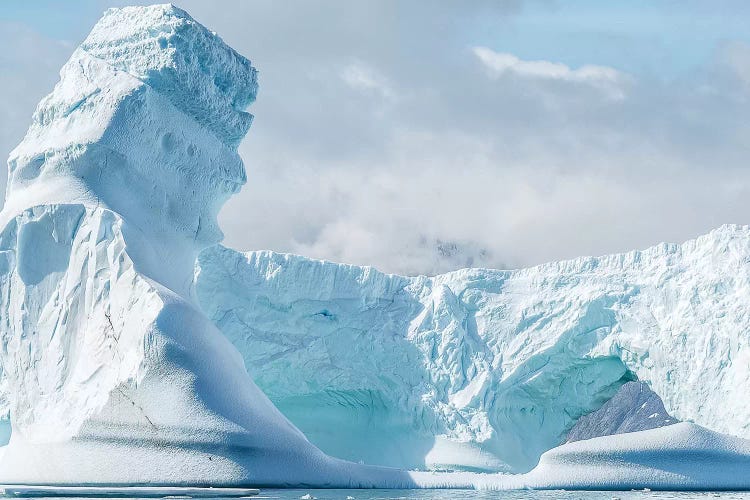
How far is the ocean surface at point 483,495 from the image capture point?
1398 centimetres

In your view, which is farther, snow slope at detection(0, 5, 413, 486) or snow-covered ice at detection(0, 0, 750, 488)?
snow-covered ice at detection(0, 0, 750, 488)

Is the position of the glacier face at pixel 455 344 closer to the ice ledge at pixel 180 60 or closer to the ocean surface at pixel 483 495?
the ice ledge at pixel 180 60

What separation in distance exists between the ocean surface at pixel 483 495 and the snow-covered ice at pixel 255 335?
251 mm

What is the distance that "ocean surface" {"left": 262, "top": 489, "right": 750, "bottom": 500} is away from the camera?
14.0 metres

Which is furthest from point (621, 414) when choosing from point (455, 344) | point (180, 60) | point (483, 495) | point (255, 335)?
point (180, 60)

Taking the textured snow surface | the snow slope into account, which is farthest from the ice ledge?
the textured snow surface

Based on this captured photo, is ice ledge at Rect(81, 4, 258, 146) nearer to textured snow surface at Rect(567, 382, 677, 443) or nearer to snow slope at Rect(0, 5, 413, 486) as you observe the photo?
snow slope at Rect(0, 5, 413, 486)

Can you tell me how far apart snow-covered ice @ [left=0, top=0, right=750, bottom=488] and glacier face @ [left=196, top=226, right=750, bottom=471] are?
0.05 meters

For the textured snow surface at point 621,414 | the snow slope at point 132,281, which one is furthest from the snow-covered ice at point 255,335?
the textured snow surface at point 621,414

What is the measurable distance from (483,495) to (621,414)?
12111 millimetres

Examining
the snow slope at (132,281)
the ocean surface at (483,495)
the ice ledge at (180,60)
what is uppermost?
the ice ledge at (180,60)

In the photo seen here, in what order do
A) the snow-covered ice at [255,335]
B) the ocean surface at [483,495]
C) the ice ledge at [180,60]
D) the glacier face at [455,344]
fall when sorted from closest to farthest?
the ocean surface at [483,495] → the snow-covered ice at [255,335] → the ice ledge at [180,60] → the glacier face at [455,344]

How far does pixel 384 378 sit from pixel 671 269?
7.12 meters

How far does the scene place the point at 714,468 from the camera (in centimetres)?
1611
